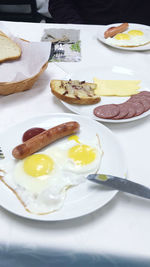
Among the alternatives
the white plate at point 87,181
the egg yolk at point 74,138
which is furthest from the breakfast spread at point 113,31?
the egg yolk at point 74,138

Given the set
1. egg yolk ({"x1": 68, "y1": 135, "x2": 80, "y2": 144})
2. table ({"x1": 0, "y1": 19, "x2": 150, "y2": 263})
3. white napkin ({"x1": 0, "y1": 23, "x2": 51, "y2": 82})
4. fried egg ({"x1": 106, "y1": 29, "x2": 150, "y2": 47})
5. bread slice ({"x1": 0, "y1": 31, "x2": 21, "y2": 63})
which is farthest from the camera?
fried egg ({"x1": 106, "y1": 29, "x2": 150, "y2": 47})

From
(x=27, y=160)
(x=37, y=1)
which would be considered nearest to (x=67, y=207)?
(x=27, y=160)

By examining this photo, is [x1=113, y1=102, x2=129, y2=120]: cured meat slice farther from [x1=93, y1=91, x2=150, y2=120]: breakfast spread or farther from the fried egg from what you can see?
the fried egg

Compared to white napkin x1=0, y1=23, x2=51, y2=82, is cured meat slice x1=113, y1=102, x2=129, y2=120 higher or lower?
lower

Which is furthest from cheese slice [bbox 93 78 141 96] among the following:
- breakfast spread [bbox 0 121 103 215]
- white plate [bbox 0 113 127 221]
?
breakfast spread [bbox 0 121 103 215]

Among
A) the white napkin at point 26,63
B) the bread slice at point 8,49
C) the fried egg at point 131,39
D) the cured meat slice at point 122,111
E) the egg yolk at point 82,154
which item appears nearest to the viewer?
the egg yolk at point 82,154

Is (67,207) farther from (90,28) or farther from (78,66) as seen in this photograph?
(90,28)

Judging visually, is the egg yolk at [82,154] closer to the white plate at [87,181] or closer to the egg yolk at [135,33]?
the white plate at [87,181]

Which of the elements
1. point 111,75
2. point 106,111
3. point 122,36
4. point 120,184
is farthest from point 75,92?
point 122,36
